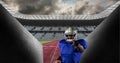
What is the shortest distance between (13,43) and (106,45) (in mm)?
1543

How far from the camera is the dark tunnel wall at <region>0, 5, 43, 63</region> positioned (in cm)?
448

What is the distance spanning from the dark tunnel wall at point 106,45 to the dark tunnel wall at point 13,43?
1.02 metres

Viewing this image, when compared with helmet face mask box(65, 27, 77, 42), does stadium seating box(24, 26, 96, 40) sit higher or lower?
lower

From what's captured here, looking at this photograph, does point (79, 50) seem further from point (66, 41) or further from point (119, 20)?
point (119, 20)

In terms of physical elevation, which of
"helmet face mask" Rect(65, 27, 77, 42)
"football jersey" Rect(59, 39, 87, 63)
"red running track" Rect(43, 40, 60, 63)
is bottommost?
"red running track" Rect(43, 40, 60, 63)

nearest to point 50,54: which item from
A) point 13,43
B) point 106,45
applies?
point 13,43

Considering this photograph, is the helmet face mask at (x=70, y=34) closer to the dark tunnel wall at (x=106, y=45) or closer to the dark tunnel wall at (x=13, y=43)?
the dark tunnel wall at (x=106, y=45)

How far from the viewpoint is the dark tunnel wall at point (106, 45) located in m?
4.36

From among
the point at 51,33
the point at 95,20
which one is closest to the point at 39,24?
the point at 51,33

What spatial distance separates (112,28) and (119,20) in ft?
0.59

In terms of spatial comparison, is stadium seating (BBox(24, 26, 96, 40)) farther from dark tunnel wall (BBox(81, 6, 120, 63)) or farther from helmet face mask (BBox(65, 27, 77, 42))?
helmet face mask (BBox(65, 27, 77, 42))

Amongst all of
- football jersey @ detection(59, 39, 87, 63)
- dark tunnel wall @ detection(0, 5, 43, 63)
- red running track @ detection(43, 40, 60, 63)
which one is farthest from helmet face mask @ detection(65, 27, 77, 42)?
red running track @ detection(43, 40, 60, 63)

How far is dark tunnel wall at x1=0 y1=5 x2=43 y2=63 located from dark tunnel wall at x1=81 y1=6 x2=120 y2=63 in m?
1.02

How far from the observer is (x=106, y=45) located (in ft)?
14.6
